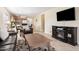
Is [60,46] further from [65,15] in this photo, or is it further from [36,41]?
[65,15]

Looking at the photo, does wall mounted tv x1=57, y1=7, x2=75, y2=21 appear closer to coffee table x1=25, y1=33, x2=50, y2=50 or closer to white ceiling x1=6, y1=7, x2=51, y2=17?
white ceiling x1=6, y1=7, x2=51, y2=17

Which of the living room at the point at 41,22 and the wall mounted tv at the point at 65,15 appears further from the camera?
the wall mounted tv at the point at 65,15

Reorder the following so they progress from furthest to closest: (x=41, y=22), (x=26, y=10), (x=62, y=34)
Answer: (x=62, y=34) → (x=41, y=22) → (x=26, y=10)

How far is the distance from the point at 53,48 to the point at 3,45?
1.01 meters

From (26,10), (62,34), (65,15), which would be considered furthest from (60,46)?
(26,10)

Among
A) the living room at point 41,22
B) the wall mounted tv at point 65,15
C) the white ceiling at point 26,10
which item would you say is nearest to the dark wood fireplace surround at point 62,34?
the living room at point 41,22

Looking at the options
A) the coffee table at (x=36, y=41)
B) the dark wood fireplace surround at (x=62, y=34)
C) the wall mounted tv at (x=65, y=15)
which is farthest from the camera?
the dark wood fireplace surround at (x=62, y=34)

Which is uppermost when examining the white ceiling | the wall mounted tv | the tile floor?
the white ceiling

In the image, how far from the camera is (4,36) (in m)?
2.00

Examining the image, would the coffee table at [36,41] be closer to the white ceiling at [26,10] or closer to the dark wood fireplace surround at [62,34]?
the dark wood fireplace surround at [62,34]

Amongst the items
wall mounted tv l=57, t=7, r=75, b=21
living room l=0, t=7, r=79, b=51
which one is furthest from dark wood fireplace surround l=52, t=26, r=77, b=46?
wall mounted tv l=57, t=7, r=75, b=21
